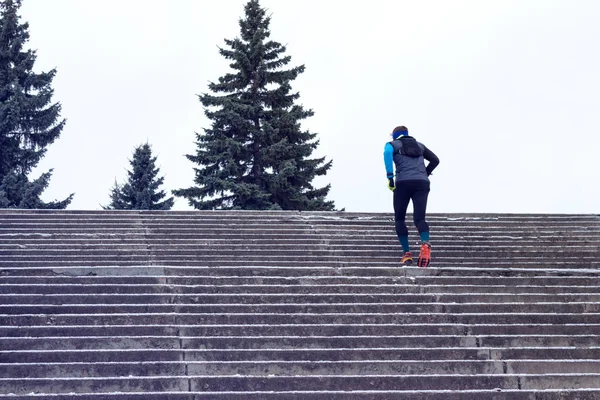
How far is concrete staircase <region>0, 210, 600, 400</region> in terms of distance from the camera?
6301 mm

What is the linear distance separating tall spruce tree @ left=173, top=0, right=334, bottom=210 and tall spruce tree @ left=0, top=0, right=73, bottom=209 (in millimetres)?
4190

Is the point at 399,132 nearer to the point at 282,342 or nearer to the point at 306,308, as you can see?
the point at 306,308

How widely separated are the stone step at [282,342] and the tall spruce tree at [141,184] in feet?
80.7

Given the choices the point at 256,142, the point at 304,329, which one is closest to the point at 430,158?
the point at 304,329

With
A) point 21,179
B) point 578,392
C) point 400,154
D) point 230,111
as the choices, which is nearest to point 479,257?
point 400,154

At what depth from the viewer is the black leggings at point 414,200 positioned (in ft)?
29.5

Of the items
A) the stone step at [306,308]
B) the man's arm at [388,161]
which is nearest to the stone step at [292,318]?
the stone step at [306,308]

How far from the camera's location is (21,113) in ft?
78.1

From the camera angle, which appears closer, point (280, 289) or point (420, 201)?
point (280, 289)

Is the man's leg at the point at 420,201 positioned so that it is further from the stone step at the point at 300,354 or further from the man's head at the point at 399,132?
the stone step at the point at 300,354

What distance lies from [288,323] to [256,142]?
17461 mm

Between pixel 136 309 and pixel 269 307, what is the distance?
1.23 m

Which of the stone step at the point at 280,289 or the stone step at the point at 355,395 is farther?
the stone step at the point at 280,289

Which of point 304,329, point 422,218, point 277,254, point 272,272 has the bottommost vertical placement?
point 304,329
